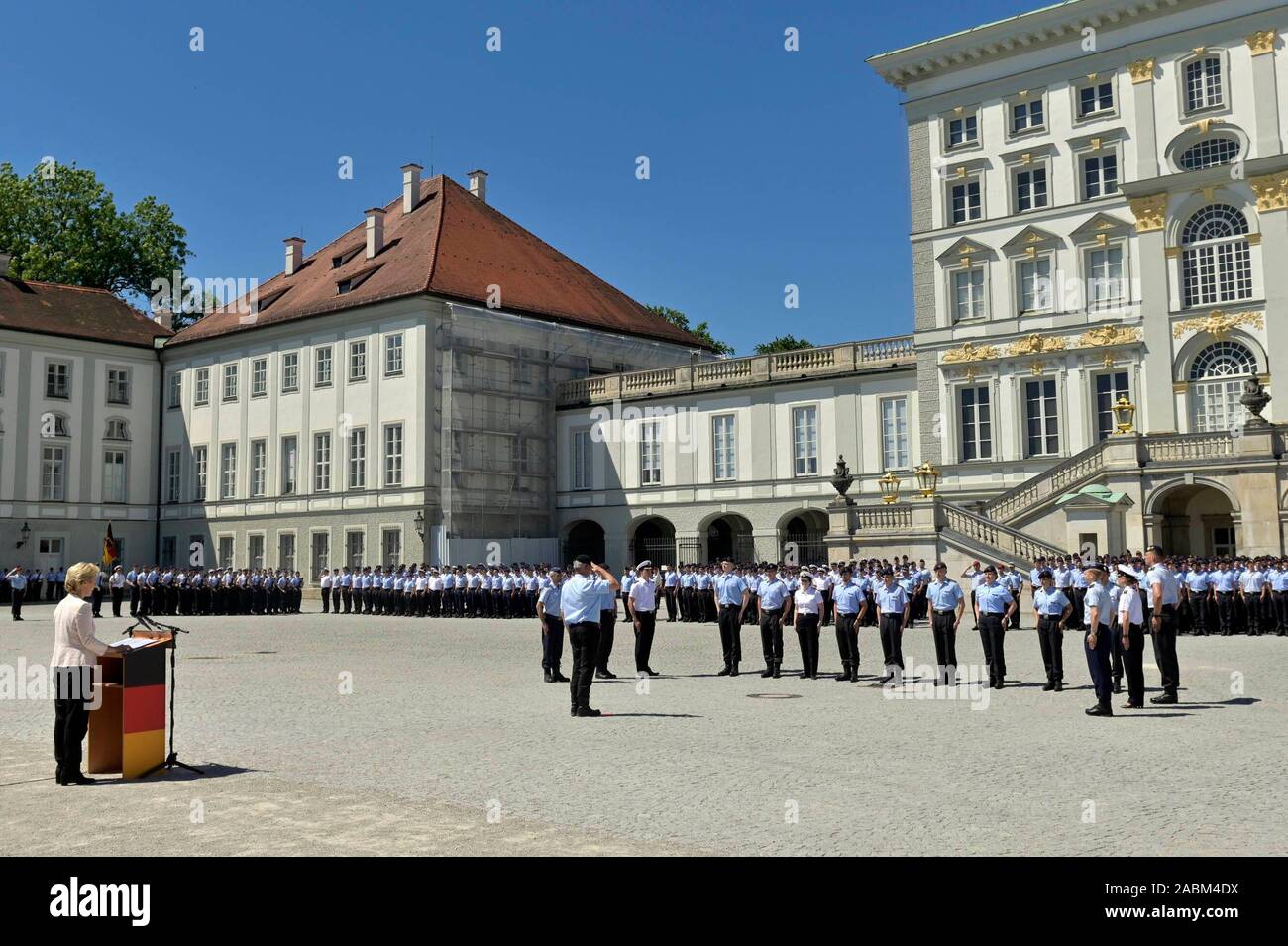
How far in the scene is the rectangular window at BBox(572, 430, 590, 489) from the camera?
4966 centimetres

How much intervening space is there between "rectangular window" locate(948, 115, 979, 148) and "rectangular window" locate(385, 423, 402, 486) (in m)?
22.6

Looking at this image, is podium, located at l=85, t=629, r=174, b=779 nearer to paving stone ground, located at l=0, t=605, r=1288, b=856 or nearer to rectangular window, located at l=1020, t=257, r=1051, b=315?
paving stone ground, located at l=0, t=605, r=1288, b=856

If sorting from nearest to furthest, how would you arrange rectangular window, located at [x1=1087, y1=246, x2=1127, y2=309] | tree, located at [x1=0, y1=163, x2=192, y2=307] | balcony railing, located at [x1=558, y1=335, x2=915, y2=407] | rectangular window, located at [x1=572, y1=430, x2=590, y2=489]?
rectangular window, located at [x1=1087, y1=246, x2=1127, y2=309]
balcony railing, located at [x1=558, y1=335, x2=915, y2=407]
rectangular window, located at [x1=572, y1=430, x2=590, y2=489]
tree, located at [x1=0, y1=163, x2=192, y2=307]

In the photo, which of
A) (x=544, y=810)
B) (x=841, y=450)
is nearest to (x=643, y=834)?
(x=544, y=810)

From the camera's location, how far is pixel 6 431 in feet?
170

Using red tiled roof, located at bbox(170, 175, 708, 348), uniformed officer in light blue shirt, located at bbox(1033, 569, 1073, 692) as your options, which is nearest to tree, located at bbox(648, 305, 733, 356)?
red tiled roof, located at bbox(170, 175, 708, 348)

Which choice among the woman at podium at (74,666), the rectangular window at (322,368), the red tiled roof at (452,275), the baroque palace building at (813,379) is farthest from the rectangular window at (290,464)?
the woman at podium at (74,666)

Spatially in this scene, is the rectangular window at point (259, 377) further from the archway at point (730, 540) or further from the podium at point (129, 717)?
the podium at point (129, 717)

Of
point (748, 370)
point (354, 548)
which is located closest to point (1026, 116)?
point (748, 370)

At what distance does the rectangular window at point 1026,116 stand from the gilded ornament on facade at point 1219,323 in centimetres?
839

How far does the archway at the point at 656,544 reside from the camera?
48.2 metres

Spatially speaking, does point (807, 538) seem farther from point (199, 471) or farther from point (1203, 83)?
point (199, 471)
